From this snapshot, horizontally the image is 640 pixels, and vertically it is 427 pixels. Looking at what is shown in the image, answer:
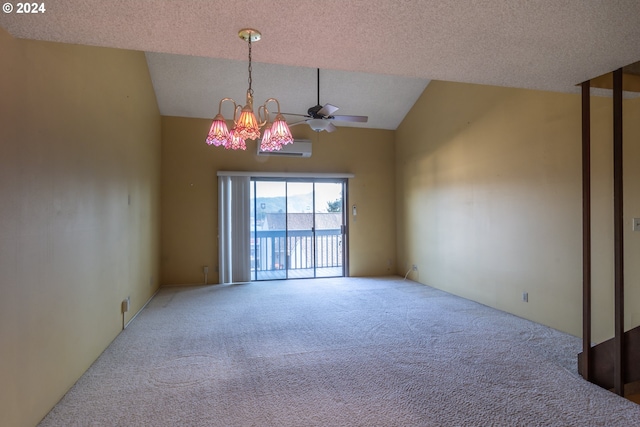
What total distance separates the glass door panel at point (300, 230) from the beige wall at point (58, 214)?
3.25 m

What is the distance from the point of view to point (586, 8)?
1.67 meters

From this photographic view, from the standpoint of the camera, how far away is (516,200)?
13.1 feet

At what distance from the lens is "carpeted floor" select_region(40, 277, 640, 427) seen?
2064 millimetres

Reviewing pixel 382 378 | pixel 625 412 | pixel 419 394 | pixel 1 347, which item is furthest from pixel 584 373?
pixel 1 347

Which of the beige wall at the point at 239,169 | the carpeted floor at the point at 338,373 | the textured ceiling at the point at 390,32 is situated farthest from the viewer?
the beige wall at the point at 239,169

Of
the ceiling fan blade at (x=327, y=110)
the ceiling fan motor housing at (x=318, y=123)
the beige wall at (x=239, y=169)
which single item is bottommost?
the beige wall at (x=239, y=169)

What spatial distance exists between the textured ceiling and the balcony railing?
462 cm

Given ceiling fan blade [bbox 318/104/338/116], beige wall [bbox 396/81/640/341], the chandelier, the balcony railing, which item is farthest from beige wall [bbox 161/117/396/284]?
the chandelier

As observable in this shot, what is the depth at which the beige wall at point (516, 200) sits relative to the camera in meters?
3.07

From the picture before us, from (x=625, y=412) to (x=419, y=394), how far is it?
1260 mm

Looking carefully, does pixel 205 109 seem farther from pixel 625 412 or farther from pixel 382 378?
pixel 625 412

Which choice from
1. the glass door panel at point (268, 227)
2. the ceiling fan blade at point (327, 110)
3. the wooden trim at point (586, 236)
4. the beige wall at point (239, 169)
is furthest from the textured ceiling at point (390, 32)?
the glass door panel at point (268, 227)

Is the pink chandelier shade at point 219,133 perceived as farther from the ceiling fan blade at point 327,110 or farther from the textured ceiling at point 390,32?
the ceiling fan blade at point 327,110

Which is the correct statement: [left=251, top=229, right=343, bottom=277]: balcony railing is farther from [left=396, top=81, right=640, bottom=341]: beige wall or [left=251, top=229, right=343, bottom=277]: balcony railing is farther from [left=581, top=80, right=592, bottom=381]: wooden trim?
[left=581, top=80, right=592, bottom=381]: wooden trim
